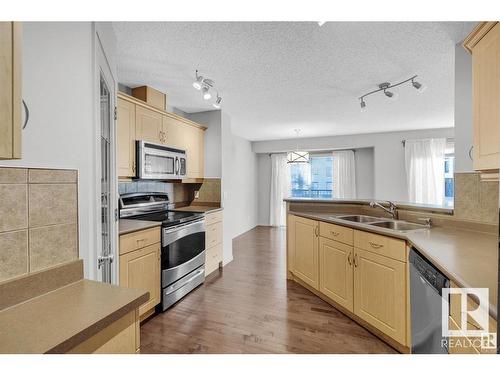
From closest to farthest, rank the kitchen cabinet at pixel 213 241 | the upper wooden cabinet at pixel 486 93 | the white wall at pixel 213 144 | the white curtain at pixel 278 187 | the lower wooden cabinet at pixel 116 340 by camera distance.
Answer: the lower wooden cabinet at pixel 116 340, the upper wooden cabinet at pixel 486 93, the kitchen cabinet at pixel 213 241, the white wall at pixel 213 144, the white curtain at pixel 278 187

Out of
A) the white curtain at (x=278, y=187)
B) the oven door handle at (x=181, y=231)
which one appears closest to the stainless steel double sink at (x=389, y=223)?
the oven door handle at (x=181, y=231)

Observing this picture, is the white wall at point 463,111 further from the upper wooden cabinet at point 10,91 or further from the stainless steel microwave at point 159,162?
the stainless steel microwave at point 159,162

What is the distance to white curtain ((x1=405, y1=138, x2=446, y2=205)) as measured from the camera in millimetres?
5273

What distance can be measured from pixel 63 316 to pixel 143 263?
1466mm

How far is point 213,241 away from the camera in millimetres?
3521

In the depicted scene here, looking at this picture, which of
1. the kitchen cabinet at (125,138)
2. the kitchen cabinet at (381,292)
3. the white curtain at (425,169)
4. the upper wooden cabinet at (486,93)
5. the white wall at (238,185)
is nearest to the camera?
the upper wooden cabinet at (486,93)

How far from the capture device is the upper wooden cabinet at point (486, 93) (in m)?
1.20

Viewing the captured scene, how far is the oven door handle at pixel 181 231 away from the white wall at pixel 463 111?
2.49 m

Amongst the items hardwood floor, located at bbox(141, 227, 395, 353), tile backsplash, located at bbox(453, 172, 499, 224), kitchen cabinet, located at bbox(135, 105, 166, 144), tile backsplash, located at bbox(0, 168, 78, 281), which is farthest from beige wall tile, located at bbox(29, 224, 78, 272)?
tile backsplash, located at bbox(453, 172, 499, 224)

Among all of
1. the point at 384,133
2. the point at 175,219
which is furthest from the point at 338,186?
the point at 175,219

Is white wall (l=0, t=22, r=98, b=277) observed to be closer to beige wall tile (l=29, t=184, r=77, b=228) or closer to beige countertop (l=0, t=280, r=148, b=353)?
beige wall tile (l=29, t=184, r=77, b=228)

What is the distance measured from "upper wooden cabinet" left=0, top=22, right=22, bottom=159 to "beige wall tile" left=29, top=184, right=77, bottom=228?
40 centimetres
